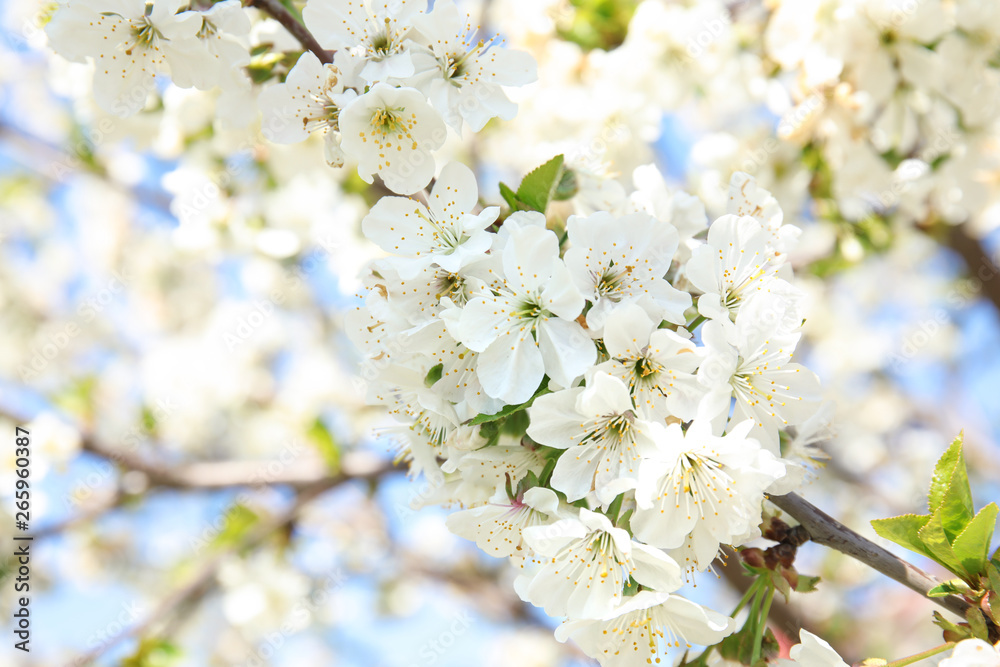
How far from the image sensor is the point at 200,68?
48.3 inches

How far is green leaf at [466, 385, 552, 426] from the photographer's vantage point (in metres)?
0.91

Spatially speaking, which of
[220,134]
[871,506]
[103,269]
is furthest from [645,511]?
[103,269]

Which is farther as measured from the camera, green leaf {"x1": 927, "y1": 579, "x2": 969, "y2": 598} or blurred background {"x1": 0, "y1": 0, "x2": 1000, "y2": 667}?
blurred background {"x1": 0, "y1": 0, "x2": 1000, "y2": 667}

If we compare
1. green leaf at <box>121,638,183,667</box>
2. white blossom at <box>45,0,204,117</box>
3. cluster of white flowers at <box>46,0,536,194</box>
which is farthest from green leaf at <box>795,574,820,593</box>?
green leaf at <box>121,638,183,667</box>

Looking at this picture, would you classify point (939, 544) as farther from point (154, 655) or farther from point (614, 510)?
point (154, 655)

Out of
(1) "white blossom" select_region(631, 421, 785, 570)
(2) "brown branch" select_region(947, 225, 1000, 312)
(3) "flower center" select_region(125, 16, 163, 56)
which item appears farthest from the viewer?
(2) "brown branch" select_region(947, 225, 1000, 312)

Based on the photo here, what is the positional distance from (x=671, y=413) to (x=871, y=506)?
192 inches

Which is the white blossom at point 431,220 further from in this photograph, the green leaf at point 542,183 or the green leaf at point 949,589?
the green leaf at point 949,589

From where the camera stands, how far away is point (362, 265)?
2258 mm

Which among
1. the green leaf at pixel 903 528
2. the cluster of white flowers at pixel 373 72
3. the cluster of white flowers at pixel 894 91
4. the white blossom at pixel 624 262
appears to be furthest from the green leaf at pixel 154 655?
the cluster of white flowers at pixel 894 91

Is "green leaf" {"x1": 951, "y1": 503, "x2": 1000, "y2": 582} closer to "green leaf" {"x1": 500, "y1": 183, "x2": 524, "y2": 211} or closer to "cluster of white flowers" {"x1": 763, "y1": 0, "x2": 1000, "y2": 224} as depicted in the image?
"green leaf" {"x1": 500, "y1": 183, "x2": 524, "y2": 211}

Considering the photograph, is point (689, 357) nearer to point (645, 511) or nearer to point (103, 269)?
point (645, 511)

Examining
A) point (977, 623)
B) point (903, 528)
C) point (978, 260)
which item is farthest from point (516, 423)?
point (978, 260)

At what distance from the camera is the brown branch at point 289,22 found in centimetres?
119
